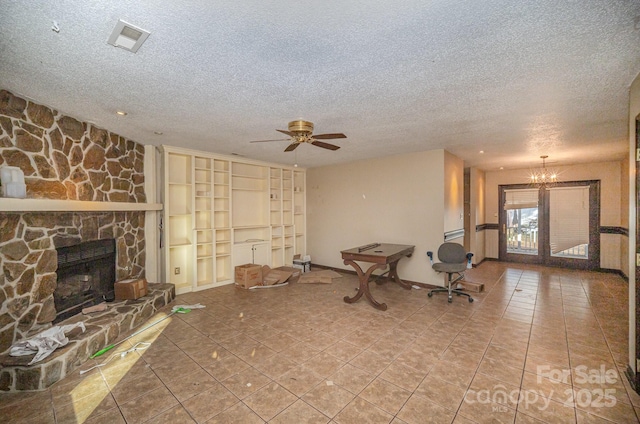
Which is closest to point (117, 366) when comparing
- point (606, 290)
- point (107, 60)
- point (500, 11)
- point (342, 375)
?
point (342, 375)

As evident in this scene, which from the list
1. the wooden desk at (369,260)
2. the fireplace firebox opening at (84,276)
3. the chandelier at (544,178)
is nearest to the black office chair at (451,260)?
the wooden desk at (369,260)

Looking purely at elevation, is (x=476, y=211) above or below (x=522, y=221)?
above

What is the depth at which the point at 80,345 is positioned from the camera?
2553mm

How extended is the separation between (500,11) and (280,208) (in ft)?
17.8

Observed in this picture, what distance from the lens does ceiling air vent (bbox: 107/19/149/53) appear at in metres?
1.58

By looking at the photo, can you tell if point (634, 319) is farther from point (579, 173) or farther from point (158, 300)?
point (579, 173)

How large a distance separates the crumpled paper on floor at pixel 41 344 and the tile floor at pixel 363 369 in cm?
31

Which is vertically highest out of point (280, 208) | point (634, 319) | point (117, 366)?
point (280, 208)

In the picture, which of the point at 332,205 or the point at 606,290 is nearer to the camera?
the point at 606,290

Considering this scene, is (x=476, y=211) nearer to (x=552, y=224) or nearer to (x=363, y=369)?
(x=552, y=224)

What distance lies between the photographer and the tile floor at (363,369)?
194 cm

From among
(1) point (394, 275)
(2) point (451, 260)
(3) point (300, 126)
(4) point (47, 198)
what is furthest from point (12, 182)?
(2) point (451, 260)

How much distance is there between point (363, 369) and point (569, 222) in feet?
23.3

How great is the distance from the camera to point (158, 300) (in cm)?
388
